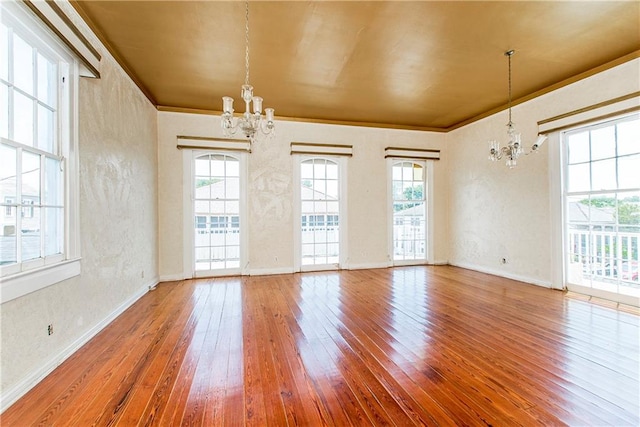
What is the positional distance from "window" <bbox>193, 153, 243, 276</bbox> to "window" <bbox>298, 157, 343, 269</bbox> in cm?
125

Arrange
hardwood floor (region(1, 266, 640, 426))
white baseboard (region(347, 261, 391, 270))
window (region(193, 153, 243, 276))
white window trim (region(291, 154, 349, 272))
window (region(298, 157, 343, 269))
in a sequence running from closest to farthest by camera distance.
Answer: hardwood floor (region(1, 266, 640, 426)) → window (region(193, 153, 243, 276)) → white window trim (region(291, 154, 349, 272)) → window (region(298, 157, 343, 269)) → white baseboard (region(347, 261, 391, 270))

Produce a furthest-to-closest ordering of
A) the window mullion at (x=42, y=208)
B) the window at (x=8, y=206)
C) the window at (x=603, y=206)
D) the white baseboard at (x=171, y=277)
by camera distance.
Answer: the white baseboard at (x=171, y=277) < the window at (x=603, y=206) < the window mullion at (x=42, y=208) < the window at (x=8, y=206)

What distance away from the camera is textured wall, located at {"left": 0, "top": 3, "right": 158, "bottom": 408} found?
1.90 meters

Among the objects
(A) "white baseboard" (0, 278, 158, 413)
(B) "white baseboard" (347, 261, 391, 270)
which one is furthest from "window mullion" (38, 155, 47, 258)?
(B) "white baseboard" (347, 261, 391, 270)

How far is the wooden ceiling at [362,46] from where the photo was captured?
253 cm

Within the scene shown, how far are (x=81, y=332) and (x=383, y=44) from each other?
4.19 meters

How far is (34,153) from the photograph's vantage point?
2.08 metres

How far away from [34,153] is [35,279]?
3.11 ft

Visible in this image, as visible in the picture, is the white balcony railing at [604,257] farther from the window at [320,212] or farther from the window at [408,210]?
the window at [320,212]

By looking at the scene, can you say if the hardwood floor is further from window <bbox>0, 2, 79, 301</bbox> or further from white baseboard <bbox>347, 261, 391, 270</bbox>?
white baseboard <bbox>347, 261, 391, 270</bbox>

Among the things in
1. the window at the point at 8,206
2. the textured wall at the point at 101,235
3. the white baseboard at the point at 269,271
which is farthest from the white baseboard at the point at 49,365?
the white baseboard at the point at 269,271

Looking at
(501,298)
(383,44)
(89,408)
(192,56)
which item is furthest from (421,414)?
(192,56)

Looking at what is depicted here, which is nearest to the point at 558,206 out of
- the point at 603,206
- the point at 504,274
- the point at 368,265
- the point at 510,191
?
the point at 603,206

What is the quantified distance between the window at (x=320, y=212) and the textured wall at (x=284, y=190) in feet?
0.83
